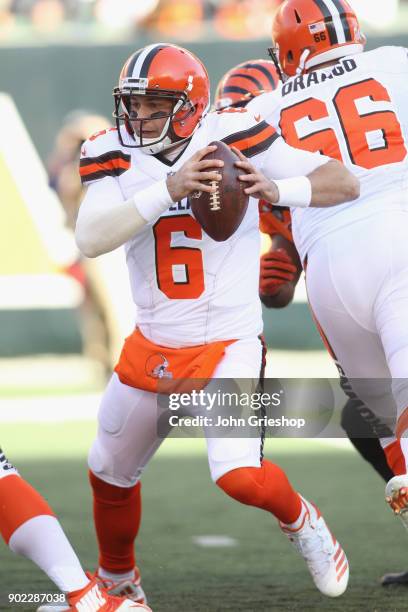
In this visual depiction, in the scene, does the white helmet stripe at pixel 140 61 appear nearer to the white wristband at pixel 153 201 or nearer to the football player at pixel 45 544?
the white wristband at pixel 153 201

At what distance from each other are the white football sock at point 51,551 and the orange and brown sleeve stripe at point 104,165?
1.10 meters

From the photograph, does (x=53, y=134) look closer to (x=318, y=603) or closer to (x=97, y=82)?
(x=97, y=82)

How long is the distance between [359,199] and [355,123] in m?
0.25

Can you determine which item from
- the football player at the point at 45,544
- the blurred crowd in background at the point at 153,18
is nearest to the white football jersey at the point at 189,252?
the football player at the point at 45,544

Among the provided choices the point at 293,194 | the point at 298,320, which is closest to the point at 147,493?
the point at 293,194

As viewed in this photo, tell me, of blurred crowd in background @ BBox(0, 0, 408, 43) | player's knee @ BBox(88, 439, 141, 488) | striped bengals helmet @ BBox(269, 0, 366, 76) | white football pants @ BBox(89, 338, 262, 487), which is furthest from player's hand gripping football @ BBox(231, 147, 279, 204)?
blurred crowd in background @ BBox(0, 0, 408, 43)

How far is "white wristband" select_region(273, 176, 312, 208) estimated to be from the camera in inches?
141

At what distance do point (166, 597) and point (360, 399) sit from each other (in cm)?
94

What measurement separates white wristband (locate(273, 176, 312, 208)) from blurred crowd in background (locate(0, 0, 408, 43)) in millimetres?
7498

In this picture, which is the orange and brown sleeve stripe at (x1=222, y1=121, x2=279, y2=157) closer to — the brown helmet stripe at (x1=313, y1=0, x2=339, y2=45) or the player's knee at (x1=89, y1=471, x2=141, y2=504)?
the brown helmet stripe at (x1=313, y1=0, x2=339, y2=45)

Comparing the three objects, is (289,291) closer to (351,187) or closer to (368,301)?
(368,301)

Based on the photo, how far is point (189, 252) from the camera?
376cm

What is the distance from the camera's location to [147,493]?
230 inches

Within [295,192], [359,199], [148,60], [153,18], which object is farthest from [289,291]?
[153,18]
